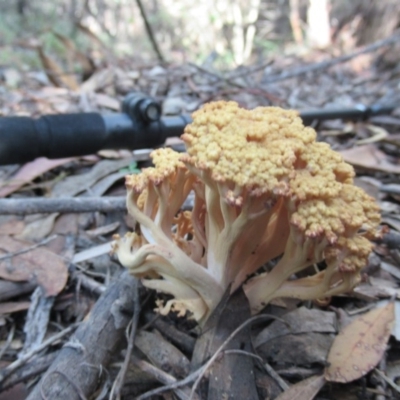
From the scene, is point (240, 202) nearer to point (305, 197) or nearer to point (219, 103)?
point (305, 197)

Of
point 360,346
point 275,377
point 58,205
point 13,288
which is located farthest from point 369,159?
point 13,288

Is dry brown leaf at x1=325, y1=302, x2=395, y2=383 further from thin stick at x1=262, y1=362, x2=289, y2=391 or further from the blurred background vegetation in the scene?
the blurred background vegetation

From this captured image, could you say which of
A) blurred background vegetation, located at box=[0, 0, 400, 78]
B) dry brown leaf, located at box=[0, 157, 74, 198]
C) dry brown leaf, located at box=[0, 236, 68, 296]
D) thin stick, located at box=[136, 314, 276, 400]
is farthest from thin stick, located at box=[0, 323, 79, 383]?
blurred background vegetation, located at box=[0, 0, 400, 78]

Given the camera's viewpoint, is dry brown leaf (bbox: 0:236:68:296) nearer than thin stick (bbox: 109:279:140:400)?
No

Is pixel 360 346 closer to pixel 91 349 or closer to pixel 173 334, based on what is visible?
pixel 173 334

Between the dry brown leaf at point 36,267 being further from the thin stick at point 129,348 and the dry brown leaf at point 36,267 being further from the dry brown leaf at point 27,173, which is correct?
the dry brown leaf at point 27,173

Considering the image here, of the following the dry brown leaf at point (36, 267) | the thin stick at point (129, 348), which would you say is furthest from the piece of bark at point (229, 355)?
the dry brown leaf at point (36, 267)
